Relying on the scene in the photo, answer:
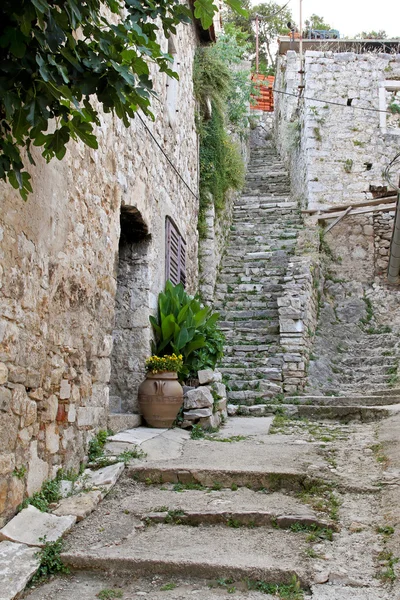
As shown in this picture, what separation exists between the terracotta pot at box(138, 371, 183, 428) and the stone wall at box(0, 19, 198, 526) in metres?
0.23

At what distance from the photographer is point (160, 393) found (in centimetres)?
542

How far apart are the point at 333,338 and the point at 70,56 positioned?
857 centimetres

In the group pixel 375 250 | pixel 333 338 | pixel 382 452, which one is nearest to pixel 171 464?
pixel 382 452

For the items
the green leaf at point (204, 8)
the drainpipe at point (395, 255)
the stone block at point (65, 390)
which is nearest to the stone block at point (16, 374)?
the stone block at point (65, 390)

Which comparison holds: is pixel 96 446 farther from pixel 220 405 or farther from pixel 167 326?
pixel 220 405

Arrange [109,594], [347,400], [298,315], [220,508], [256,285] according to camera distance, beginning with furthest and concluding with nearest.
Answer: [256,285] → [298,315] → [347,400] → [220,508] → [109,594]

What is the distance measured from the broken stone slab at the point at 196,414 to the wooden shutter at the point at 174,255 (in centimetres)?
161

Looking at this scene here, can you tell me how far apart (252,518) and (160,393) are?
7.55ft

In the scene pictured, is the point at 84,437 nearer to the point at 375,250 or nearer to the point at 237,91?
the point at 375,250

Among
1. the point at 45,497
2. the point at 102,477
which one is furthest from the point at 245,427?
the point at 45,497

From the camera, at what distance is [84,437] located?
4.02m

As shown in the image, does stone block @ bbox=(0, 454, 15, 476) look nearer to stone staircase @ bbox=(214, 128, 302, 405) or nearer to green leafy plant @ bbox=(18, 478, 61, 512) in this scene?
green leafy plant @ bbox=(18, 478, 61, 512)

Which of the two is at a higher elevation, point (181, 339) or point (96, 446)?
point (181, 339)

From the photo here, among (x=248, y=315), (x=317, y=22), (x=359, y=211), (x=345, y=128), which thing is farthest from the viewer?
(x=317, y=22)
